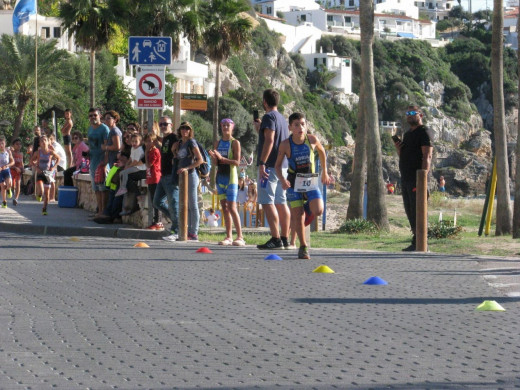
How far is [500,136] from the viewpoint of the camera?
76.8ft

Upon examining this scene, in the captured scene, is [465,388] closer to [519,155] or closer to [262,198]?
[262,198]

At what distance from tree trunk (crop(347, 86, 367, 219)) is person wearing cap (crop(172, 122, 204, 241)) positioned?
30.8 ft

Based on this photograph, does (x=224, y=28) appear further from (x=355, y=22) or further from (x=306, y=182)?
(x=355, y=22)

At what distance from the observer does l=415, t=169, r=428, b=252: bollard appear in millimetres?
14109

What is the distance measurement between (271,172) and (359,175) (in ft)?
37.4

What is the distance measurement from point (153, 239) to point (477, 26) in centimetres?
16255

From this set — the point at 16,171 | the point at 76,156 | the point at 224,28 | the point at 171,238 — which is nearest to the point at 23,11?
the point at 224,28

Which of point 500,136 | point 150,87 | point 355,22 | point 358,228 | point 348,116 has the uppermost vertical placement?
point 355,22

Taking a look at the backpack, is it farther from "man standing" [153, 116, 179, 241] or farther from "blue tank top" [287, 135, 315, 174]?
"blue tank top" [287, 135, 315, 174]

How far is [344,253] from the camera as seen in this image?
13.9 meters

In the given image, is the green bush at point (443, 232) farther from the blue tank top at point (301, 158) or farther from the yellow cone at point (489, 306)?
the yellow cone at point (489, 306)

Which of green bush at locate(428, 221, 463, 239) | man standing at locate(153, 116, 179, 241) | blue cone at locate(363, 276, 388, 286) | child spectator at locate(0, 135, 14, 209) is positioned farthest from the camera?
child spectator at locate(0, 135, 14, 209)

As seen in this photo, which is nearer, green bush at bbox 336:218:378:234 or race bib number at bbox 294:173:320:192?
race bib number at bbox 294:173:320:192

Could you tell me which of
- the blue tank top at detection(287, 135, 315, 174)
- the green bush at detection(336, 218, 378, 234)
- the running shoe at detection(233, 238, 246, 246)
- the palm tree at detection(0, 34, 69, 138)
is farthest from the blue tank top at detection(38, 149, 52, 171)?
the palm tree at detection(0, 34, 69, 138)
